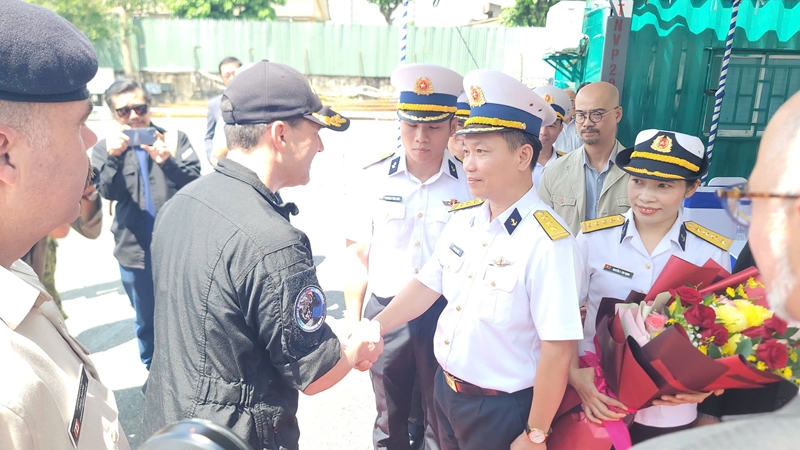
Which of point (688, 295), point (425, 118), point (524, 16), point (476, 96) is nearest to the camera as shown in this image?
point (688, 295)

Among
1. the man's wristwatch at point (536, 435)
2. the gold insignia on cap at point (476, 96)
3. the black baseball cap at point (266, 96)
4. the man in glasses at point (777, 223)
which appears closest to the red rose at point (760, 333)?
the man's wristwatch at point (536, 435)

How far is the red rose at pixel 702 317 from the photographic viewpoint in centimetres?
163

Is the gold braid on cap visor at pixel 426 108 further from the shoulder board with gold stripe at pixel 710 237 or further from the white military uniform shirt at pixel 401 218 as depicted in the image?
the shoulder board with gold stripe at pixel 710 237

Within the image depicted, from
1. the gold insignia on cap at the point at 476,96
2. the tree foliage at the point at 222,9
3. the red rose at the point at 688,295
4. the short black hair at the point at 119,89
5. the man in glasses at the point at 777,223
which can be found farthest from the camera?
the tree foliage at the point at 222,9

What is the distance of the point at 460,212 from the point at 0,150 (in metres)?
1.76

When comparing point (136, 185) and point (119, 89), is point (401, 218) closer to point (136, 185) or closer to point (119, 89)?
point (136, 185)

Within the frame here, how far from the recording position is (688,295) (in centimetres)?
174

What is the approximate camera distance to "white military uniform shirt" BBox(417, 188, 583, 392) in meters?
1.82

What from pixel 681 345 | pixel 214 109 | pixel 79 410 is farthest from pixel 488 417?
pixel 214 109

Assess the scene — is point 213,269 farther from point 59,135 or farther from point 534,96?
point 534,96

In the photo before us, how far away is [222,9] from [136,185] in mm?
30756

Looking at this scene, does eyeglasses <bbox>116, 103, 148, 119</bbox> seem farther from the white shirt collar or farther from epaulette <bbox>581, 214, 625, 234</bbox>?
epaulette <bbox>581, 214, 625, 234</bbox>

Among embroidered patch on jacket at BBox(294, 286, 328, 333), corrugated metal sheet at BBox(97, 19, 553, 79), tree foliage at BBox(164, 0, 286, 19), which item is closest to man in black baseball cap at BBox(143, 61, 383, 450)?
embroidered patch on jacket at BBox(294, 286, 328, 333)

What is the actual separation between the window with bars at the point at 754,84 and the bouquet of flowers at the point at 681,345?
16.4 ft
